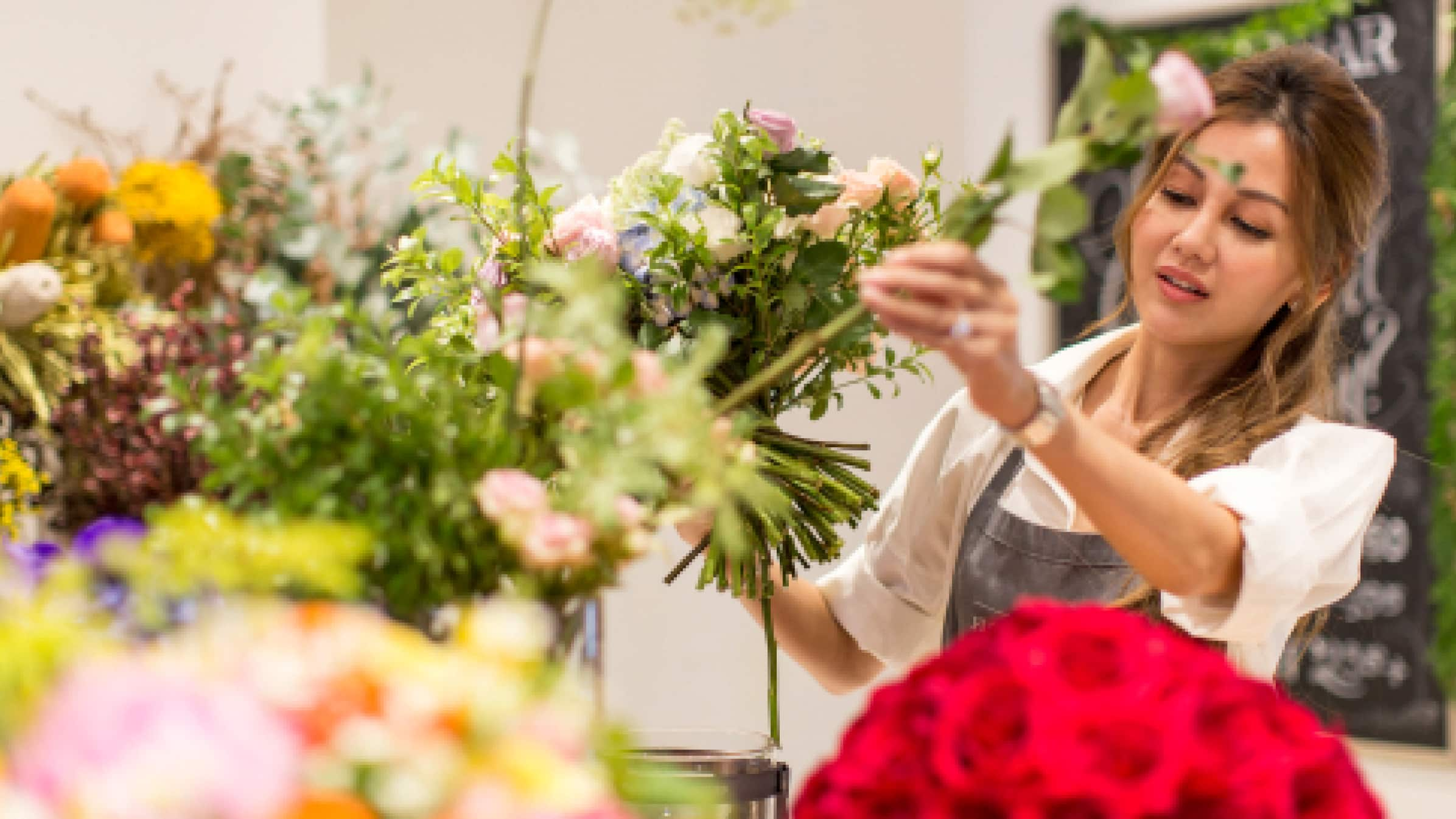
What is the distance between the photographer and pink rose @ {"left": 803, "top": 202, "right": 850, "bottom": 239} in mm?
1055

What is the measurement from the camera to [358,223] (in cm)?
212

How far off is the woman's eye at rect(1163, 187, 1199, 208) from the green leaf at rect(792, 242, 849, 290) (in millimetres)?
451

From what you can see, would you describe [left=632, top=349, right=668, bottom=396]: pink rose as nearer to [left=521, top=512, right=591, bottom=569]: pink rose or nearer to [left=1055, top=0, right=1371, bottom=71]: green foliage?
[left=521, top=512, right=591, bottom=569]: pink rose

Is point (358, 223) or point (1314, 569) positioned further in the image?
point (358, 223)

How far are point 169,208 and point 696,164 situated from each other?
37.5 inches

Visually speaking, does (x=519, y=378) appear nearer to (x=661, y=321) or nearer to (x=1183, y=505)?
(x=661, y=321)

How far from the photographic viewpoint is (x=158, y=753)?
0.38 metres

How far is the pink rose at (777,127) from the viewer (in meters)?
1.04

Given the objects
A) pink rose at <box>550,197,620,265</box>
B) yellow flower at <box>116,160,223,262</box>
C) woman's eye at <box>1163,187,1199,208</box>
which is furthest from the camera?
yellow flower at <box>116,160,223,262</box>

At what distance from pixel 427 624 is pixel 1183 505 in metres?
0.60

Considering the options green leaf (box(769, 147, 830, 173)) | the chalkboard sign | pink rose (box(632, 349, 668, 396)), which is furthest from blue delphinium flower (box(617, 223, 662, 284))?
the chalkboard sign

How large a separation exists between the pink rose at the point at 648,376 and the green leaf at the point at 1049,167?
0.21 meters

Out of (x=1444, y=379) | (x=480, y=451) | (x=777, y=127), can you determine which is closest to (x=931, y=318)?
(x=480, y=451)

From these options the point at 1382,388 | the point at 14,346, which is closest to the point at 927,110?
the point at 1382,388
